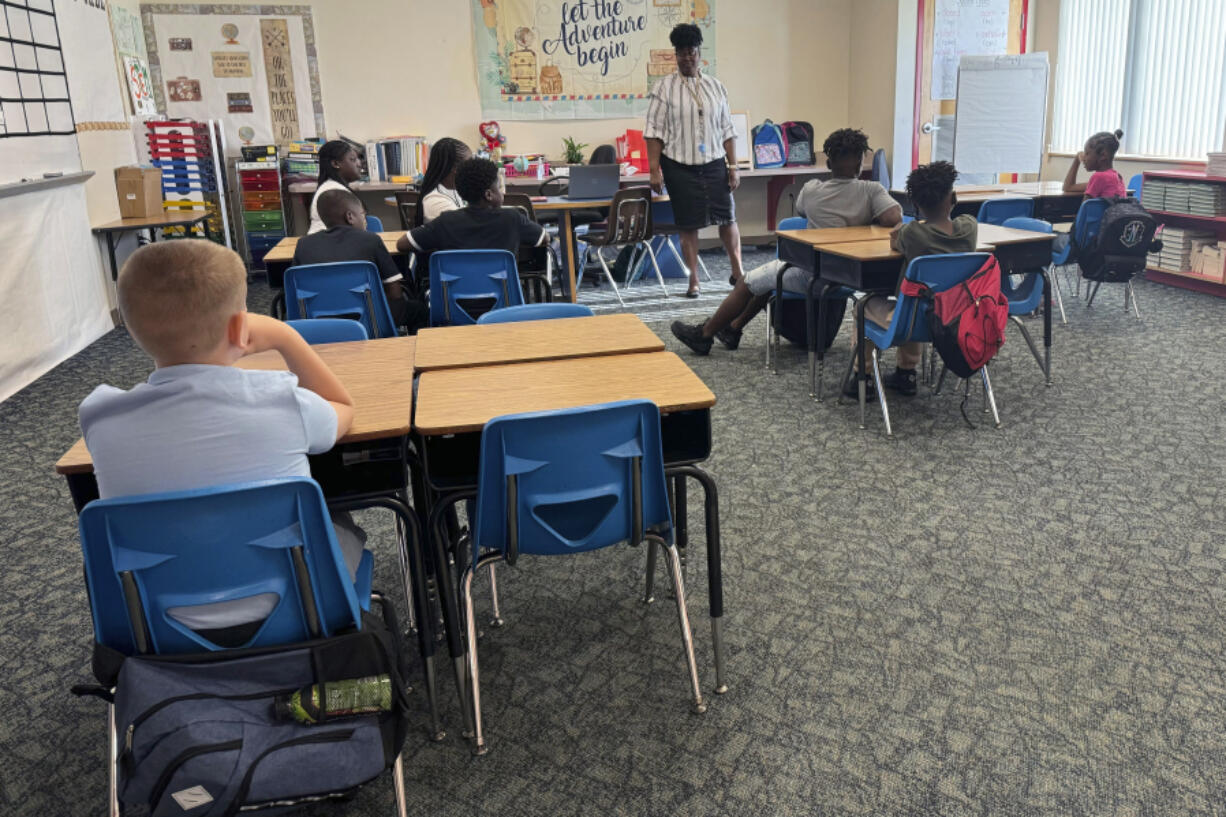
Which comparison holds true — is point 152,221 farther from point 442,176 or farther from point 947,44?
point 947,44

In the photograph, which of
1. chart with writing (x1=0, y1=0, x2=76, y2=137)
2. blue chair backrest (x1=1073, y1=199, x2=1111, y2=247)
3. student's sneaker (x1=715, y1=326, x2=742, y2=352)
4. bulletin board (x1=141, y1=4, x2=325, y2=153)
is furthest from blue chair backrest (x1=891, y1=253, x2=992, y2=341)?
bulletin board (x1=141, y1=4, x2=325, y2=153)

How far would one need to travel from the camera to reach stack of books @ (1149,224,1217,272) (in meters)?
5.97

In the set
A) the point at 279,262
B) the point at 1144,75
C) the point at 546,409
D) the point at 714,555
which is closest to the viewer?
the point at 546,409

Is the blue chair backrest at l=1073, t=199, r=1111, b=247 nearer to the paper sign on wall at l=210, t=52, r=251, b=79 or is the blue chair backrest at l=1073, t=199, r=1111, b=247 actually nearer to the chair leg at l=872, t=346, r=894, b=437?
the chair leg at l=872, t=346, r=894, b=437

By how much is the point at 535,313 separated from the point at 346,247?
3.76 feet

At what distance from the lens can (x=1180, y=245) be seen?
6.05 metres

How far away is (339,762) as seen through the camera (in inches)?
55.6

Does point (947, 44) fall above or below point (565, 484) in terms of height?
above

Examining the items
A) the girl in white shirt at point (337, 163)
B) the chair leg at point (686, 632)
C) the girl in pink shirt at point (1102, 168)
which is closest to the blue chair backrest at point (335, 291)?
the girl in white shirt at point (337, 163)

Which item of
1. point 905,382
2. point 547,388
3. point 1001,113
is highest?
point 1001,113

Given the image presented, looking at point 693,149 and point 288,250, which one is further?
point 693,149

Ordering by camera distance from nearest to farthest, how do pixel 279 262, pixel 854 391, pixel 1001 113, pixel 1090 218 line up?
pixel 279 262, pixel 854 391, pixel 1090 218, pixel 1001 113

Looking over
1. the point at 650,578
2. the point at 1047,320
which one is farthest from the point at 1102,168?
the point at 650,578

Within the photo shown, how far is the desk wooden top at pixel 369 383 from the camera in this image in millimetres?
1739
